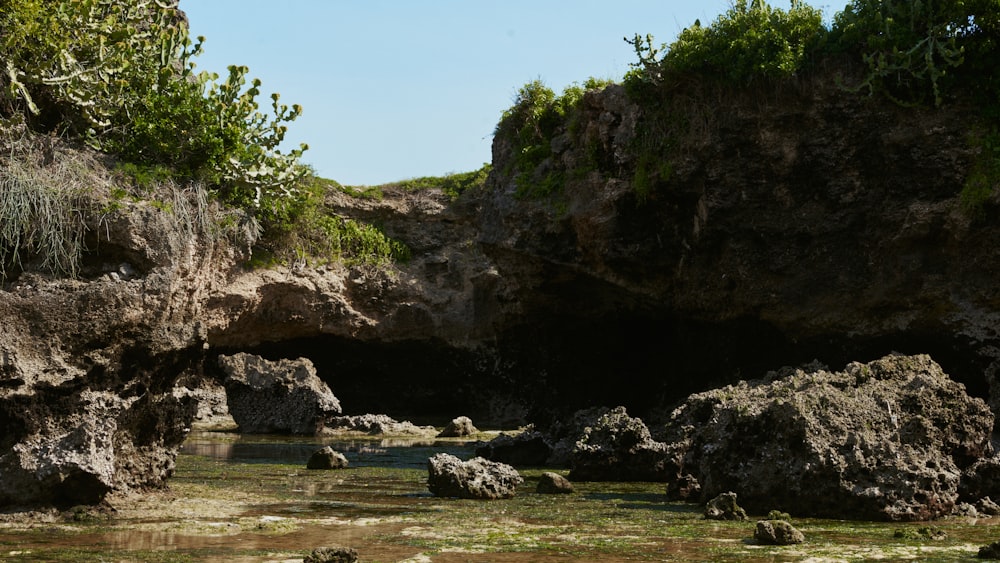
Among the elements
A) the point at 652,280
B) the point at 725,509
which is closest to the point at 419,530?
the point at 725,509

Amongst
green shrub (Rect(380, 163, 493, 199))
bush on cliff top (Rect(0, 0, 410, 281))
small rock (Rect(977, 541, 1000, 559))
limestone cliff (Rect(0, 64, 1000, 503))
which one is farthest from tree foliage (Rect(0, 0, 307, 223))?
green shrub (Rect(380, 163, 493, 199))

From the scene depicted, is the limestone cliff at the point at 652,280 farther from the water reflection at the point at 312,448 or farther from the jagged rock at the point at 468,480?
the jagged rock at the point at 468,480

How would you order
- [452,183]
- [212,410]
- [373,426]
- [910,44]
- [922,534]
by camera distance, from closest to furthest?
1. [922,534]
2. [910,44]
3. [373,426]
4. [212,410]
5. [452,183]

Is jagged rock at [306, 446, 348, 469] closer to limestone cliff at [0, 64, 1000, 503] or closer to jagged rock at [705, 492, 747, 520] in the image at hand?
limestone cliff at [0, 64, 1000, 503]

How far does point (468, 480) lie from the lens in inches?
392

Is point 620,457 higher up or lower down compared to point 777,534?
higher up

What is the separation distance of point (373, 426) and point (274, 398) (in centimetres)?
199

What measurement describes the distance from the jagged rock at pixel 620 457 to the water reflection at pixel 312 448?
2693 mm

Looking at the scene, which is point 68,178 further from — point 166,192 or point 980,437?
point 980,437

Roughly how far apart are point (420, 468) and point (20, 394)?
20.3ft

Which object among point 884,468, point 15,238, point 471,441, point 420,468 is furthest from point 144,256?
point 471,441

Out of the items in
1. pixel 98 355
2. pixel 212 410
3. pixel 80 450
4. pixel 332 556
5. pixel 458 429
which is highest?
pixel 98 355

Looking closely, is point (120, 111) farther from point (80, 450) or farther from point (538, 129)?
point (538, 129)

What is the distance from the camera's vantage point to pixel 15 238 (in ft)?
28.8
